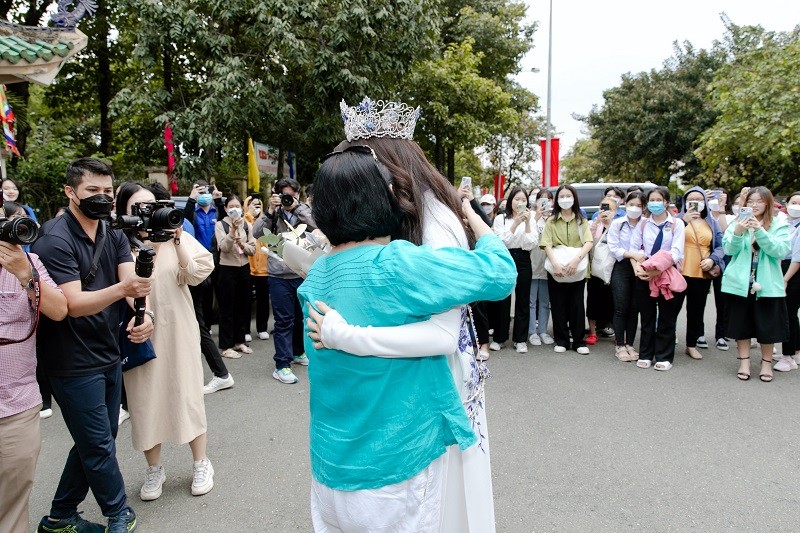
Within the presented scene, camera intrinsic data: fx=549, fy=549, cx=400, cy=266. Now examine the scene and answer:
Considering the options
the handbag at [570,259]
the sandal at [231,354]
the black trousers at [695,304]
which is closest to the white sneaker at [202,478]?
the sandal at [231,354]

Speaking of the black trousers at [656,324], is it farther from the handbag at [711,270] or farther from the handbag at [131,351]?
the handbag at [131,351]

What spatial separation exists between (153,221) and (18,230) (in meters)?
0.52

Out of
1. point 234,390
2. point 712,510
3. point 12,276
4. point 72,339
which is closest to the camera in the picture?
point 12,276

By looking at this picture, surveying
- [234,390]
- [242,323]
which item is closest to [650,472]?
[234,390]

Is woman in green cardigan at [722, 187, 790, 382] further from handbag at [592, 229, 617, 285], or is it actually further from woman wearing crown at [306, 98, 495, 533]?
woman wearing crown at [306, 98, 495, 533]

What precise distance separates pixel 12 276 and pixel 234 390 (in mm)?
2962

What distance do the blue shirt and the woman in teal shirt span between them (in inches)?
196

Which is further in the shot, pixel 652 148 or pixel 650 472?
pixel 652 148

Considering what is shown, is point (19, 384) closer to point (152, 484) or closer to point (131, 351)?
point (131, 351)

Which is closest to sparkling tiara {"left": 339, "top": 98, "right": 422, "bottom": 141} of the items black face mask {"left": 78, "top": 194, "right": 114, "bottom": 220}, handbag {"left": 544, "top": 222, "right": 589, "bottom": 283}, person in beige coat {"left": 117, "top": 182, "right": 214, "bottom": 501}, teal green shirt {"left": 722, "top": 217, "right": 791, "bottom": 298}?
black face mask {"left": 78, "top": 194, "right": 114, "bottom": 220}

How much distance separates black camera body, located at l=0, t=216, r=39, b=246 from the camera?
196 cm

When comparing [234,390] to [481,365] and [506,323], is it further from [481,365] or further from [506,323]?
[481,365]

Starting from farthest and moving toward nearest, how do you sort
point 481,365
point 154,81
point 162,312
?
point 154,81
point 162,312
point 481,365

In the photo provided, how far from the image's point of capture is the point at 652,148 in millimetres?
24156
